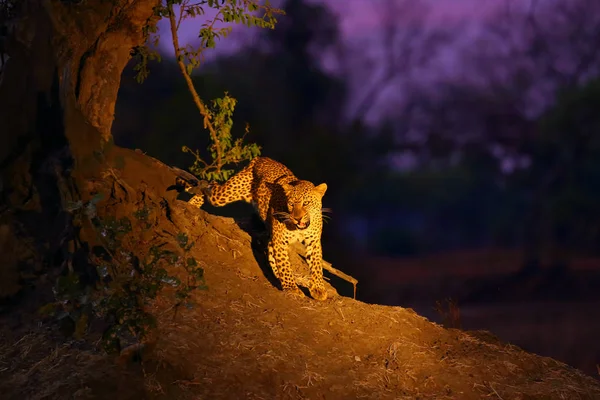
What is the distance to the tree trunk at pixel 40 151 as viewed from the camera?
5.13m

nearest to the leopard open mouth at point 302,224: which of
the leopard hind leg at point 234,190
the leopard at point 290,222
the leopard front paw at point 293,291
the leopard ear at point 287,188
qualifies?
the leopard at point 290,222

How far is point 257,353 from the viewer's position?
4.86m

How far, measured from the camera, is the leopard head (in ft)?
21.7

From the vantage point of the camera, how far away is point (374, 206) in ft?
81.6

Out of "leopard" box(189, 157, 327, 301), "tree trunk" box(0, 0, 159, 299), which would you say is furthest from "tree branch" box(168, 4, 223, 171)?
"tree trunk" box(0, 0, 159, 299)

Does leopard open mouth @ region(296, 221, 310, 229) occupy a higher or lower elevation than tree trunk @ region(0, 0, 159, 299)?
higher

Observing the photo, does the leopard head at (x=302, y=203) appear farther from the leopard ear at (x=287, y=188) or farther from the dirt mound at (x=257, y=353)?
the dirt mound at (x=257, y=353)

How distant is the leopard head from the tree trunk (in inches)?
79.1

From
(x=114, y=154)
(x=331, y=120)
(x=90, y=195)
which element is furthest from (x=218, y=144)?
(x=331, y=120)

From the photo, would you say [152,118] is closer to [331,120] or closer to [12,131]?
[331,120]

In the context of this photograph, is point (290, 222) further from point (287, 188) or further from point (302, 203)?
point (287, 188)

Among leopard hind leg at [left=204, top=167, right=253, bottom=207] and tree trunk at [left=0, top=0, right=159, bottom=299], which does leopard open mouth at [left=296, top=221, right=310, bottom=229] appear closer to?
leopard hind leg at [left=204, top=167, right=253, bottom=207]

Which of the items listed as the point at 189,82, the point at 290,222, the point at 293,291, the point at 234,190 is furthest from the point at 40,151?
the point at 234,190

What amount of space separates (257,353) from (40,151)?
242cm
